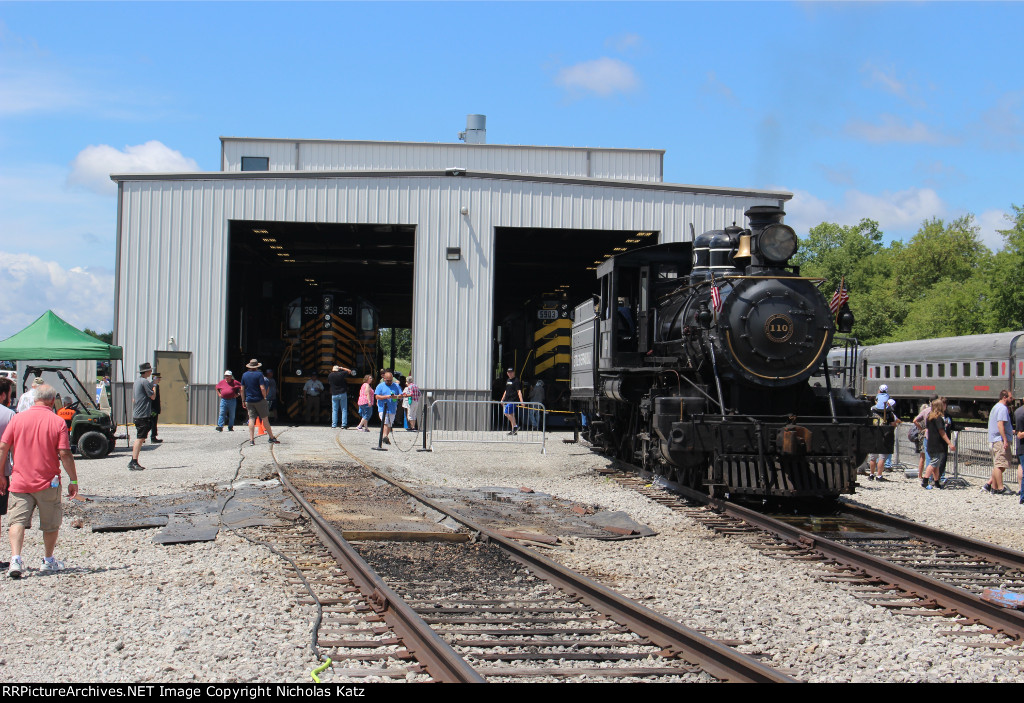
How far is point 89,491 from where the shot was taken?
11836 mm

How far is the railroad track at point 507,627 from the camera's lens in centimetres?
459

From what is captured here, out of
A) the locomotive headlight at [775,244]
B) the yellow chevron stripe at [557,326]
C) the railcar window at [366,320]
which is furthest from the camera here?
the railcar window at [366,320]

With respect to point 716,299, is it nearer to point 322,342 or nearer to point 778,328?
point 778,328

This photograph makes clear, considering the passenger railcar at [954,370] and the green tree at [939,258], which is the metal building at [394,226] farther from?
the green tree at [939,258]

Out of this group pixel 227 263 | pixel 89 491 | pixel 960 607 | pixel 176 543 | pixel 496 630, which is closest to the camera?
pixel 496 630

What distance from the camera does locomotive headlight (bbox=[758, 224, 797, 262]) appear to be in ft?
36.4

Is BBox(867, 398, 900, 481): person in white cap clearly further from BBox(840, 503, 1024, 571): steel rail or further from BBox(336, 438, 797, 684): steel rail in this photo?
BBox(336, 438, 797, 684): steel rail

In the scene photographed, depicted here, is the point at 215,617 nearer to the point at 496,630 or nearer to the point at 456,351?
the point at 496,630

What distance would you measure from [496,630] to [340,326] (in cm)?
2377

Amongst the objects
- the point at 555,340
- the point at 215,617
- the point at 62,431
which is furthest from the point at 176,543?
the point at 555,340

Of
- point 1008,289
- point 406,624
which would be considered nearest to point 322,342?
point 406,624

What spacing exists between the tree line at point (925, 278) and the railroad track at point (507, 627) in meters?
27.4

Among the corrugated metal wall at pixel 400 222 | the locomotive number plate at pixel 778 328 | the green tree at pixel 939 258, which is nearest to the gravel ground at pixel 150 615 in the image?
the locomotive number plate at pixel 778 328

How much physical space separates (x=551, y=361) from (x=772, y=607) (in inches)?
793
